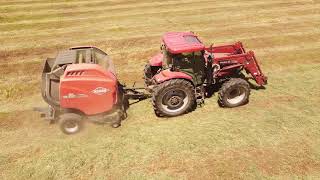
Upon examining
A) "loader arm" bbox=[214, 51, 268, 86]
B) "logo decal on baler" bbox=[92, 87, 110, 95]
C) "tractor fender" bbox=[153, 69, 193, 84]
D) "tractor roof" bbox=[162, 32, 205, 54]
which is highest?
"tractor roof" bbox=[162, 32, 205, 54]

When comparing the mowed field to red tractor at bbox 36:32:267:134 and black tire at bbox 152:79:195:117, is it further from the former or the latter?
red tractor at bbox 36:32:267:134

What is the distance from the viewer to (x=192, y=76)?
10.1m

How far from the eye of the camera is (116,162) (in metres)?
8.52

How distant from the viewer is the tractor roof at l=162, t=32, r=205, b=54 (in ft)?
31.4

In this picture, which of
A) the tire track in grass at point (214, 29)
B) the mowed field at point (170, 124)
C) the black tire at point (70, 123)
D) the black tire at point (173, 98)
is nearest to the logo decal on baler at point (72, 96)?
the black tire at point (70, 123)

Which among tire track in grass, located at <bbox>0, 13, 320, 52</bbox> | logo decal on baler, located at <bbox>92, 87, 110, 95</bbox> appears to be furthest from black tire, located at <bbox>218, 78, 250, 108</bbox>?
tire track in grass, located at <bbox>0, 13, 320, 52</bbox>

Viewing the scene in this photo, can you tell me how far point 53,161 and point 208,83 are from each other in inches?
191

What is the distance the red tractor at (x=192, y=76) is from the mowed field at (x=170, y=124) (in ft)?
1.32

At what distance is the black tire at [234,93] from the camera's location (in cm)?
1012

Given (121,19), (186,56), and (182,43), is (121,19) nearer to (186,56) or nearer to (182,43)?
(182,43)

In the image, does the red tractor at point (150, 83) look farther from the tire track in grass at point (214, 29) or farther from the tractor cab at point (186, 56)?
the tire track in grass at point (214, 29)

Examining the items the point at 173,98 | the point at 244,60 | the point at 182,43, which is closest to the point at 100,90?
the point at 173,98

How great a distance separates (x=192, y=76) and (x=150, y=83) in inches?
67.4

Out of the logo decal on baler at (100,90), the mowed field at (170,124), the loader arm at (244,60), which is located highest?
the loader arm at (244,60)
